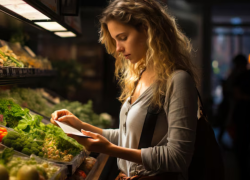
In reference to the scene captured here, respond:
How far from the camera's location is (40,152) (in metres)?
1.71

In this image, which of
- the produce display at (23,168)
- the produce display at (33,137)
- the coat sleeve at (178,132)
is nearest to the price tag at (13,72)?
the produce display at (33,137)

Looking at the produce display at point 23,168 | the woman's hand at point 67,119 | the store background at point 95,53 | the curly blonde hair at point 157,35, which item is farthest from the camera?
the store background at point 95,53

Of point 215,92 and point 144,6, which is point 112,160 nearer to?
point 144,6

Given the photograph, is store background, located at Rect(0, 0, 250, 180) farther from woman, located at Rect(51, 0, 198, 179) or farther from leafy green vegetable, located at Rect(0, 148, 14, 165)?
leafy green vegetable, located at Rect(0, 148, 14, 165)

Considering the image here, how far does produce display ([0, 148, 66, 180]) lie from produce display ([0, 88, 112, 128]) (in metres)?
1.29

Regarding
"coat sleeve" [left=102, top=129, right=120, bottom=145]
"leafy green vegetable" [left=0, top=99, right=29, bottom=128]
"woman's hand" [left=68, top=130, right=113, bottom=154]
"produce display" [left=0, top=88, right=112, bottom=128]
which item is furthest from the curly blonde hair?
"produce display" [left=0, top=88, right=112, bottom=128]

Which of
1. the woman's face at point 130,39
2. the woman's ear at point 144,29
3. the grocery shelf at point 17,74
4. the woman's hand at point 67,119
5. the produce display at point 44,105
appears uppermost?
the woman's ear at point 144,29

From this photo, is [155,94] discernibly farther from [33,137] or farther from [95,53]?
[95,53]

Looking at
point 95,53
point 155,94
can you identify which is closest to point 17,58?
point 155,94

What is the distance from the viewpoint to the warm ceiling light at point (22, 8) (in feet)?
6.26

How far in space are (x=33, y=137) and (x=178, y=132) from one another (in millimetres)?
1169

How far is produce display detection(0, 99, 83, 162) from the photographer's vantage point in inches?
66.3

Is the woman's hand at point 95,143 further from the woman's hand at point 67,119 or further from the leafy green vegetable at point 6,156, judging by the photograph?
the woman's hand at point 67,119

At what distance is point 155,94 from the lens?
150cm
